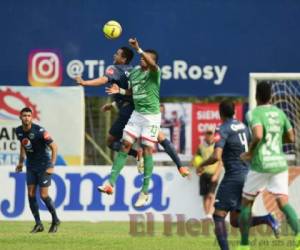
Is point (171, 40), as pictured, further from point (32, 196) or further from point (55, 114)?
point (32, 196)

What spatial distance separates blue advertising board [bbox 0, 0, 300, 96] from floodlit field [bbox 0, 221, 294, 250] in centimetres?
708

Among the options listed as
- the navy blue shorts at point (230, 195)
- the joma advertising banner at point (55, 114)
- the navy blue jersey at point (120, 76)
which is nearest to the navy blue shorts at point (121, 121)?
the navy blue jersey at point (120, 76)

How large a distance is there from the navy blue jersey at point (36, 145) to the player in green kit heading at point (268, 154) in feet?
20.8

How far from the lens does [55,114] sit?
24188 mm

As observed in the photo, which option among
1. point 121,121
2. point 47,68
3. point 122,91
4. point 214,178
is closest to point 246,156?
point 122,91

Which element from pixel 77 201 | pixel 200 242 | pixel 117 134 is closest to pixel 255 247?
pixel 200 242

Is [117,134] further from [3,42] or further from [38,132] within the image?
[3,42]

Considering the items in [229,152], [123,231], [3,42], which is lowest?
[123,231]

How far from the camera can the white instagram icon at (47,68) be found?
82.8 ft

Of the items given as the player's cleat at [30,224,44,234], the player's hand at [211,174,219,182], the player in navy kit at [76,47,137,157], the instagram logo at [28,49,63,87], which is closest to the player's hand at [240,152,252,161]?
the player in navy kit at [76,47,137,157]

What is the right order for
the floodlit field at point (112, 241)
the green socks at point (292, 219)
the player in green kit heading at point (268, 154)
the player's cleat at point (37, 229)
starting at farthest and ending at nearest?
the player's cleat at point (37, 229), the floodlit field at point (112, 241), the green socks at point (292, 219), the player in green kit heading at point (268, 154)

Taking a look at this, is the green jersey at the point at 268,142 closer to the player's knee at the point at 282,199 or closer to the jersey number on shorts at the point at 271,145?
the jersey number on shorts at the point at 271,145

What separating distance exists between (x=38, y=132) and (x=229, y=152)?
570 cm

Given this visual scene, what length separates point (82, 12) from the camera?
83.6 feet
